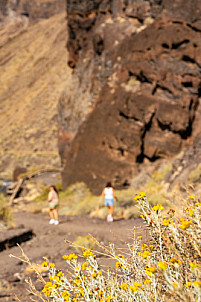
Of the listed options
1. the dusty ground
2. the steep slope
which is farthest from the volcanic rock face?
the steep slope

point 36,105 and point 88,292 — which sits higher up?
point 88,292

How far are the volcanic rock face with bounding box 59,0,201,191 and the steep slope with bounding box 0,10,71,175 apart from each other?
18104mm

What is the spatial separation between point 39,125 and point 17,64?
27740 millimetres

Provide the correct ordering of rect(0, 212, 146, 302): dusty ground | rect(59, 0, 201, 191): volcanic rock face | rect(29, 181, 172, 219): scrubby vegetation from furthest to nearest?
rect(59, 0, 201, 191): volcanic rock face < rect(29, 181, 172, 219): scrubby vegetation < rect(0, 212, 146, 302): dusty ground

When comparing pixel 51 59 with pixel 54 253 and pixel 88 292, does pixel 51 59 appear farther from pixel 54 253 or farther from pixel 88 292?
pixel 88 292

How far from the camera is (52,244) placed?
7.11 meters

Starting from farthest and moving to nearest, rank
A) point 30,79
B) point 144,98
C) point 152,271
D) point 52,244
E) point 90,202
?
point 30,79 → point 144,98 → point 90,202 → point 52,244 → point 152,271

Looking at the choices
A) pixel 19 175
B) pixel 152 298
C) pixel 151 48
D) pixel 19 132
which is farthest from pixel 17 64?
pixel 152 298

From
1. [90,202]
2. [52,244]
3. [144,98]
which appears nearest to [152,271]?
[52,244]

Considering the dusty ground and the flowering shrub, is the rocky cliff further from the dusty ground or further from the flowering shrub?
the flowering shrub

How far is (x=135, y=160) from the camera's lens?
11844 mm

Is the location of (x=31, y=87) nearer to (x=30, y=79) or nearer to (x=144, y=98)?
(x=30, y=79)

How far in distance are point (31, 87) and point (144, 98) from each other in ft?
144

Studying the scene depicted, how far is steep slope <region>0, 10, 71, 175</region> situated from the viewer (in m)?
A: 36.1
